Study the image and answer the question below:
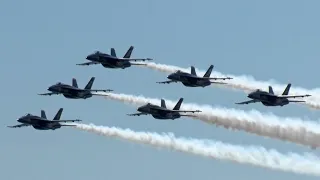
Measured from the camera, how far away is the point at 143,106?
98.4 metres

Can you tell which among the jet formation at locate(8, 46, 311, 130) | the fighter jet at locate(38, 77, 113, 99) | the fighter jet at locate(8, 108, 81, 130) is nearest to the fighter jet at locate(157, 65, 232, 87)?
the jet formation at locate(8, 46, 311, 130)

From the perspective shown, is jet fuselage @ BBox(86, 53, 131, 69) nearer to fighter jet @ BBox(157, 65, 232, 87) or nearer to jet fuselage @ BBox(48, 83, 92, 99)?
jet fuselage @ BBox(48, 83, 92, 99)

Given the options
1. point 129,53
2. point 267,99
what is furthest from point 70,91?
point 267,99

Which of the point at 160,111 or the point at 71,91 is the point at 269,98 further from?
the point at 71,91

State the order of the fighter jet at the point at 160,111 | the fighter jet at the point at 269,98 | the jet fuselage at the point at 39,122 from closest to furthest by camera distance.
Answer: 1. the fighter jet at the point at 269,98
2. the fighter jet at the point at 160,111
3. the jet fuselage at the point at 39,122

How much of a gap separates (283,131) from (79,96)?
Answer: 31522 millimetres

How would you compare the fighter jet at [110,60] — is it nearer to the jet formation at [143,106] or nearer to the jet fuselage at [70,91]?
the jet formation at [143,106]

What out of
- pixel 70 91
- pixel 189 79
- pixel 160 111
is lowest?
pixel 160 111

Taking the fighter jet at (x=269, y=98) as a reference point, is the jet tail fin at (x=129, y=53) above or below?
above

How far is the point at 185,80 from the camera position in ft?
326

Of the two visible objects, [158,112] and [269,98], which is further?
Answer: [158,112]

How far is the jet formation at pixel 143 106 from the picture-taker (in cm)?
9519

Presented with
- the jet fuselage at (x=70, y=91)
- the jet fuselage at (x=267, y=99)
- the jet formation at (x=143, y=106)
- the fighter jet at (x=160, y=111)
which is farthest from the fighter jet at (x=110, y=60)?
the jet fuselage at (x=267, y=99)

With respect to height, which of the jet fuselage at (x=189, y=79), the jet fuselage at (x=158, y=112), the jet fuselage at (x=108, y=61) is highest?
the jet fuselage at (x=108, y=61)
